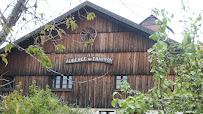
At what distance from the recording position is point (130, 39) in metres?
14.7

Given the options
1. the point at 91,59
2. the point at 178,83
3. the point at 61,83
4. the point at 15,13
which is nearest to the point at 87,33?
the point at 91,59

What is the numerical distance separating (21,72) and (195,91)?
38.3 ft

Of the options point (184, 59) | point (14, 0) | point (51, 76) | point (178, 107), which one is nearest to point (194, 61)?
point (184, 59)

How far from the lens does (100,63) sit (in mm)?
14773

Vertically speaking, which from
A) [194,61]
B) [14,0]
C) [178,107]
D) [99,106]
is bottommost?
[99,106]

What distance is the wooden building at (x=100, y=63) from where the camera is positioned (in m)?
14.4

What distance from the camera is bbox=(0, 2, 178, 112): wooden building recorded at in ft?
47.2

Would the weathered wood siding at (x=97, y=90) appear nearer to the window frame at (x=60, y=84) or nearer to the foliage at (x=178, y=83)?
the window frame at (x=60, y=84)

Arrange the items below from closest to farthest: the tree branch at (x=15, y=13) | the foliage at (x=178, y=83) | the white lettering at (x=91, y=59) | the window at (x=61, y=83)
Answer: the tree branch at (x=15, y=13), the foliage at (x=178, y=83), the white lettering at (x=91, y=59), the window at (x=61, y=83)

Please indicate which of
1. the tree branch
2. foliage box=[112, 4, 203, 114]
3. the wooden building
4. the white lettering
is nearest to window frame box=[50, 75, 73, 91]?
the wooden building

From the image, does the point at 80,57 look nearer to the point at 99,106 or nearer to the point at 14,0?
the point at 99,106

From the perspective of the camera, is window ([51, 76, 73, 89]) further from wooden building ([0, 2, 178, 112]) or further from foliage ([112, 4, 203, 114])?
foliage ([112, 4, 203, 114])

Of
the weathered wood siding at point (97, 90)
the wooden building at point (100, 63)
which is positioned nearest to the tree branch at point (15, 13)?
the wooden building at point (100, 63)

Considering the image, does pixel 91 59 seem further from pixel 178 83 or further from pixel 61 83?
pixel 178 83
